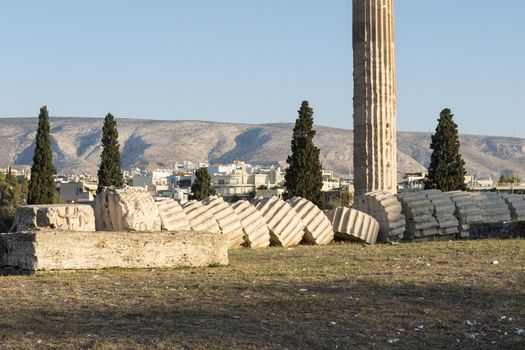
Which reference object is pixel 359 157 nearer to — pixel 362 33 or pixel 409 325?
pixel 362 33

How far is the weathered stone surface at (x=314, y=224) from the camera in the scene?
1738cm

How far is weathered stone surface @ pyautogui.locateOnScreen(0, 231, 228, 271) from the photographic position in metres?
10.7

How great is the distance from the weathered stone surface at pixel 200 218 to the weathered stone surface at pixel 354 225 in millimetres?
2990

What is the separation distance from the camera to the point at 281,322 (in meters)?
6.98

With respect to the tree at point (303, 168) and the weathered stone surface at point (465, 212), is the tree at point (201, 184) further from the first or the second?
the weathered stone surface at point (465, 212)

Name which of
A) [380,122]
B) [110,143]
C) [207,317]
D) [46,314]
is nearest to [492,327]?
[207,317]

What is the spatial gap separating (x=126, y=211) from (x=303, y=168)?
76.5 ft

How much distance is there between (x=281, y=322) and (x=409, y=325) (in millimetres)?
998

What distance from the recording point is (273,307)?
762 centimetres

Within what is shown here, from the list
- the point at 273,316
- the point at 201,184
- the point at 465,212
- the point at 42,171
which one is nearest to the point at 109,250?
the point at 273,316

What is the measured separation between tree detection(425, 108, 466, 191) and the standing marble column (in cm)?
1131

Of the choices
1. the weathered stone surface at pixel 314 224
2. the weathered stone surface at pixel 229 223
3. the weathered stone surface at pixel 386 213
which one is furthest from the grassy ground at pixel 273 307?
the weathered stone surface at pixel 386 213

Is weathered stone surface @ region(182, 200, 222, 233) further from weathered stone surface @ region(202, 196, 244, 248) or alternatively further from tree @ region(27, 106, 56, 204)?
tree @ region(27, 106, 56, 204)

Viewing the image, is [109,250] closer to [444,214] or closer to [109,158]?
[444,214]
